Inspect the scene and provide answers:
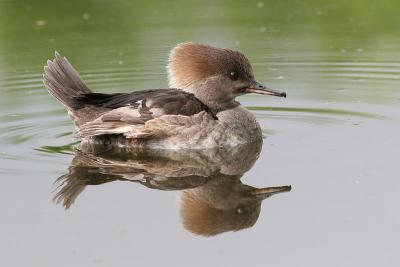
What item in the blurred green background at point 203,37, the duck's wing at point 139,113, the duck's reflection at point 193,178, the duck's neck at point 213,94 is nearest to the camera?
the duck's reflection at point 193,178

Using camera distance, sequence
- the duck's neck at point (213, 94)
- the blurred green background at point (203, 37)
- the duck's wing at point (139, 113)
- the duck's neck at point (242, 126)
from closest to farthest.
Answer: the duck's wing at point (139, 113)
the duck's neck at point (242, 126)
the duck's neck at point (213, 94)
the blurred green background at point (203, 37)

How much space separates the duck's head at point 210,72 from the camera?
33.0ft

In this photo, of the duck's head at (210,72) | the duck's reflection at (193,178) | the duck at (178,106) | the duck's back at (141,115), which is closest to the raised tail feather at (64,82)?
the duck at (178,106)

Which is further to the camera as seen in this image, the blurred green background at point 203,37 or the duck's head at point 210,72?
the blurred green background at point 203,37

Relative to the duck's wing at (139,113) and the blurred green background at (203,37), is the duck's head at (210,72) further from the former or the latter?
the blurred green background at (203,37)

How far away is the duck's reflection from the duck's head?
0.63 meters

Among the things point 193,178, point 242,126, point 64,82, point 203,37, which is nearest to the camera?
point 193,178

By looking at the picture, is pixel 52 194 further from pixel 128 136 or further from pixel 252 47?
pixel 252 47

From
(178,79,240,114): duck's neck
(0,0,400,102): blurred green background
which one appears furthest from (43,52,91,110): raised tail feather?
(0,0,400,102): blurred green background

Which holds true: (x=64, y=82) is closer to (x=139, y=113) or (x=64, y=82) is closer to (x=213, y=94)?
(x=139, y=113)

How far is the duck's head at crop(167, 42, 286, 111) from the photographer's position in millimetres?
10062

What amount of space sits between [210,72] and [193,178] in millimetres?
1742

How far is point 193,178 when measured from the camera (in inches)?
344

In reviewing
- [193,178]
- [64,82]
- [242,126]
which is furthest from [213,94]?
[193,178]
